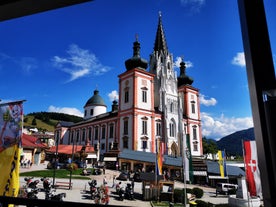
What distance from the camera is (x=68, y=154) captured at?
27562 mm

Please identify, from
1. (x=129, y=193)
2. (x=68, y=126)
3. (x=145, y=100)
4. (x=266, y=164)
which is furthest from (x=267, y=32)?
(x=68, y=126)

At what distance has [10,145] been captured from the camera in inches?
125

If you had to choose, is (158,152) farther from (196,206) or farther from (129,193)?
(196,206)

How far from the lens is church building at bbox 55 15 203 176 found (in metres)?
26.5

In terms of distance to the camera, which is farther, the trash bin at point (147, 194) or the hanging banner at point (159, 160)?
the hanging banner at point (159, 160)

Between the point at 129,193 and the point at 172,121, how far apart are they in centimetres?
1962

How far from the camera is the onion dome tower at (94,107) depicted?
138 feet

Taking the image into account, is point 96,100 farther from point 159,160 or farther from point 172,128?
point 159,160

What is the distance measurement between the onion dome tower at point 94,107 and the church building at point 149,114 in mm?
5824

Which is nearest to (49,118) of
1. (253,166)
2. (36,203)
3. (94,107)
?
(94,107)

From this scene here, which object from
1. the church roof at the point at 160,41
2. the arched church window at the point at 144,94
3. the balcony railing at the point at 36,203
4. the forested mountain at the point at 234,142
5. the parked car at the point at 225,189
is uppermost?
the church roof at the point at 160,41

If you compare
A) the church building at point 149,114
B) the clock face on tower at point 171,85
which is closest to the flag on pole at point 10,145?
the church building at point 149,114

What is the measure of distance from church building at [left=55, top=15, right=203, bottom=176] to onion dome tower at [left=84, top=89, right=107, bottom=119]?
5824mm

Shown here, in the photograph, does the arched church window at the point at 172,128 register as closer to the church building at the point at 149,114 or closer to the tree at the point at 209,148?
the church building at the point at 149,114
